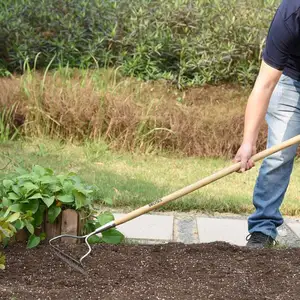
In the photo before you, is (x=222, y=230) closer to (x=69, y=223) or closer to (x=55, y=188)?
(x=69, y=223)

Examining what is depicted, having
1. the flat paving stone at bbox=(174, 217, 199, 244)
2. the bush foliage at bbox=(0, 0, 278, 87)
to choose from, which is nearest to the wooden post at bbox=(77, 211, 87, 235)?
the flat paving stone at bbox=(174, 217, 199, 244)

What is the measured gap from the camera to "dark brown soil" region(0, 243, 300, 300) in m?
3.08

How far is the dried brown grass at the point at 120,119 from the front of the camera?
7176mm

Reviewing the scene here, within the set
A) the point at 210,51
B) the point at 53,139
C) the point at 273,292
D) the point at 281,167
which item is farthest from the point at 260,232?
the point at 210,51

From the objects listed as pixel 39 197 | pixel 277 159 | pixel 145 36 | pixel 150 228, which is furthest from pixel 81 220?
pixel 145 36

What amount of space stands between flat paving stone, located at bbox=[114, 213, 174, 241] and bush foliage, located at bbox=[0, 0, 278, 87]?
3466 mm

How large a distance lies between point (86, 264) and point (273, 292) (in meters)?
0.91

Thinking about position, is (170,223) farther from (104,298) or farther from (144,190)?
(104,298)

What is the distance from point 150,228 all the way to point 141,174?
5.33 ft

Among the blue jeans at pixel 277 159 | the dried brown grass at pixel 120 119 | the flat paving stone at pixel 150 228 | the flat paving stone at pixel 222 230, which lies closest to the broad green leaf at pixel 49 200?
the flat paving stone at pixel 150 228

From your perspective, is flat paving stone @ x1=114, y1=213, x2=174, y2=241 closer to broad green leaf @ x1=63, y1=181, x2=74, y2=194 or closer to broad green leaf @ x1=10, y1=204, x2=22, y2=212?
broad green leaf @ x1=63, y1=181, x2=74, y2=194

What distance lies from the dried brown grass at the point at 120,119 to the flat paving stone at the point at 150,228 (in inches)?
88.2

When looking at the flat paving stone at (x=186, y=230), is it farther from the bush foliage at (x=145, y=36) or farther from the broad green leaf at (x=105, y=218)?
the bush foliage at (x=145, y=36)

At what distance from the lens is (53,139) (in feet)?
24.0
